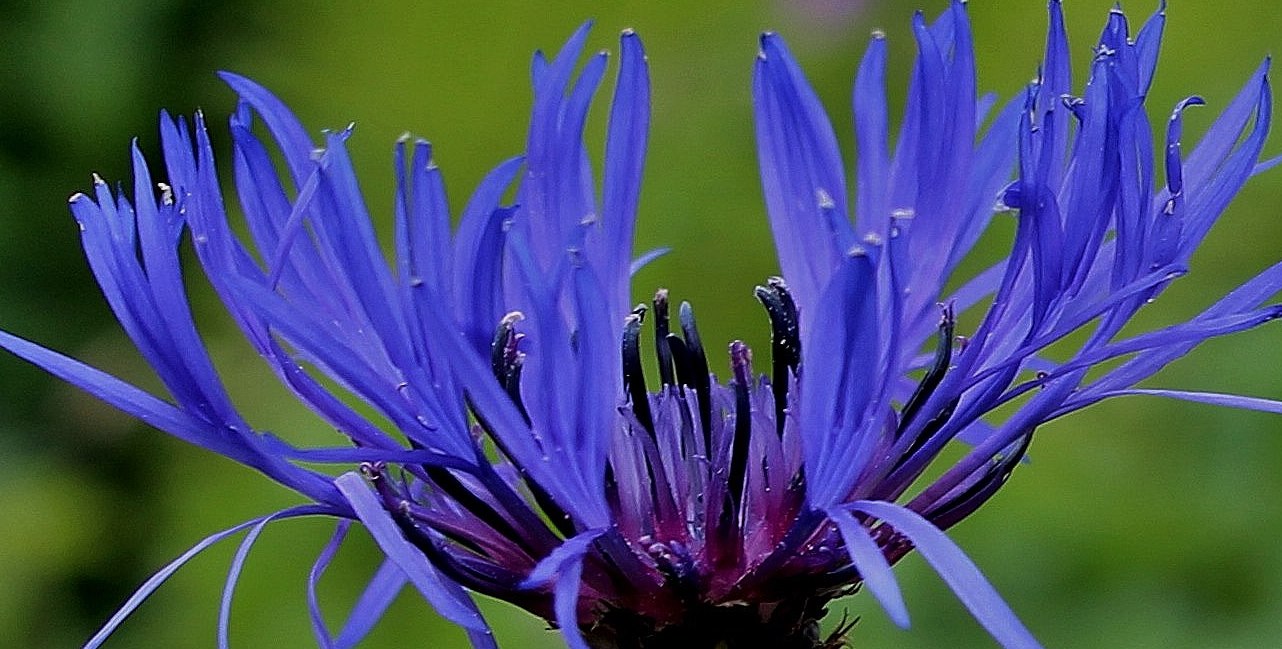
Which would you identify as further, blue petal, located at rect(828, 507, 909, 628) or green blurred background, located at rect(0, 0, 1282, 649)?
green blurred background, located at rect(0, 0, 1282, 649)

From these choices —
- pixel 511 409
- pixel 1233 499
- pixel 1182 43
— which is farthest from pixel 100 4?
pixel 511 409

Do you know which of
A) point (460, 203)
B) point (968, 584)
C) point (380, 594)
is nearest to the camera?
Answer: point (968, 584)

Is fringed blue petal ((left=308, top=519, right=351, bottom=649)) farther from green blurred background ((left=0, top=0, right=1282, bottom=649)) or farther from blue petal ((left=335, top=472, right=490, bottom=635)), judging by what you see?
green blurred background ((left=0, top=0, right=1282, bottom=649))

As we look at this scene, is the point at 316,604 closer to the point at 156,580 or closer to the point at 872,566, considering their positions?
the point at 156,580

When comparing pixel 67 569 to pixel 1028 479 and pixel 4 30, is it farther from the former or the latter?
pixel 1028 479

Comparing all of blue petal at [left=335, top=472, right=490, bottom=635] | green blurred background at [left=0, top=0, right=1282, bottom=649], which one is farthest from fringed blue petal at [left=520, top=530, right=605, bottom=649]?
green blurred background at [left=0, top=0, right=1282, bottom=649]

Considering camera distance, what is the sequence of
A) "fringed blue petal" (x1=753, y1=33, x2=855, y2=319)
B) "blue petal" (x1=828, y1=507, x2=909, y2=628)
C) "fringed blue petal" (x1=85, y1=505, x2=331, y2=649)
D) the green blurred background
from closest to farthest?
1. "blue petal" (x1=828, y1=507, x2=909, y2=628)
2. "fringed blue petal" (x1=85, y1=505, x2=331, y2=649)
3. "fringed blue petal" (x1=753, y1=33, x2=855, y2=319)
4. the green blurred background

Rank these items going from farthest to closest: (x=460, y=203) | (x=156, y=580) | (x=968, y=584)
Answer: (x=460, y=203), (x=156, y=580), (x=968, y=584)

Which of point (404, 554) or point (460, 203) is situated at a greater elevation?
point (460, 203)

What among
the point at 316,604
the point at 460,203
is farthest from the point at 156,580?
the point at 460,203
